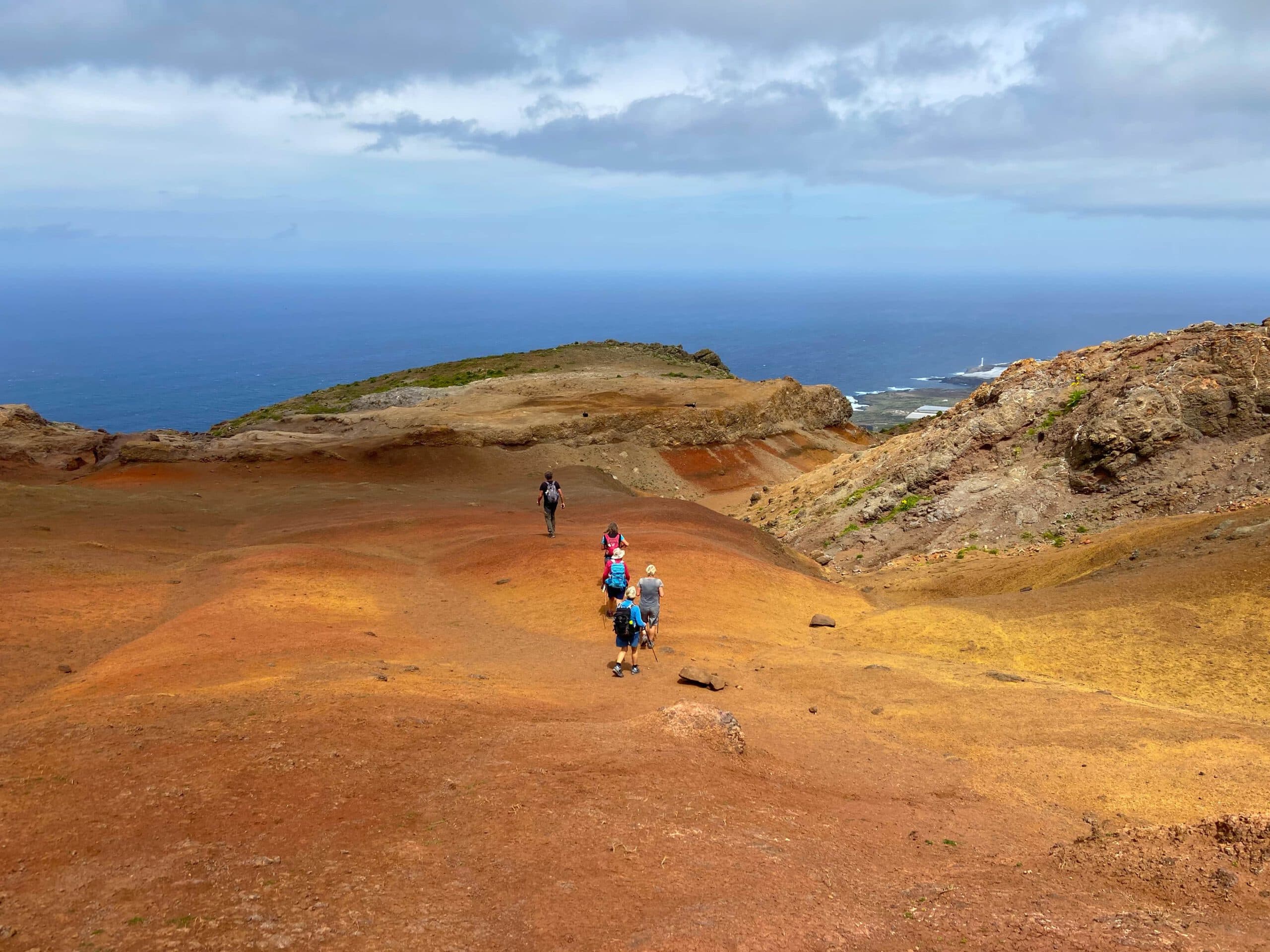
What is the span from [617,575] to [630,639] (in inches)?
67.8

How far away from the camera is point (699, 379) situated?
51438mm

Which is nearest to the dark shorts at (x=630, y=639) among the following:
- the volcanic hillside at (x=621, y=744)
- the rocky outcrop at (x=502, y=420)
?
the volcanic hillside at (x=621, y=744)

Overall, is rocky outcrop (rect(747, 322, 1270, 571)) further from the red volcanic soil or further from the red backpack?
the red backpack

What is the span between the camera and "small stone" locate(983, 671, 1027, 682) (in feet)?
39.8

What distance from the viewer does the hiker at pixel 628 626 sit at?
39.8 feet

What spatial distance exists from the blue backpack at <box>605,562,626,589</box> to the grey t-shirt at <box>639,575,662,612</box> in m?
0.57

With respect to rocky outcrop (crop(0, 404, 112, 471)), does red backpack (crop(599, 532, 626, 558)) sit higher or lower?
lower

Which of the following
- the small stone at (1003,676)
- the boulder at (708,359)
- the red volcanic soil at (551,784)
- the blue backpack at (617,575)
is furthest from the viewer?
the boulder at (708,359)

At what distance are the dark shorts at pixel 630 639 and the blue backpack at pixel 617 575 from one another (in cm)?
156

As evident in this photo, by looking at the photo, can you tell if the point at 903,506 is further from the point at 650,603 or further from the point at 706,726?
the point at 706,726

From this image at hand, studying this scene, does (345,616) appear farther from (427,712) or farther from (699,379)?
(699,379)

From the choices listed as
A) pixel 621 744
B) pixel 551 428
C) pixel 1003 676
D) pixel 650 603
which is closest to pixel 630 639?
pixel 650 603

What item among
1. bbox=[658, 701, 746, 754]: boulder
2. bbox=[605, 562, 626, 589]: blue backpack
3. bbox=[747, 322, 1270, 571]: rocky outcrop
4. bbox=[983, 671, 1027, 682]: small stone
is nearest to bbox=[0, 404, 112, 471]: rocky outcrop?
bbox=[747, 322, 1270, 571]: rocky outcrop

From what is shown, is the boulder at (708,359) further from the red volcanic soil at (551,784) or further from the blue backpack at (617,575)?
the blue backpack at (617,575)
